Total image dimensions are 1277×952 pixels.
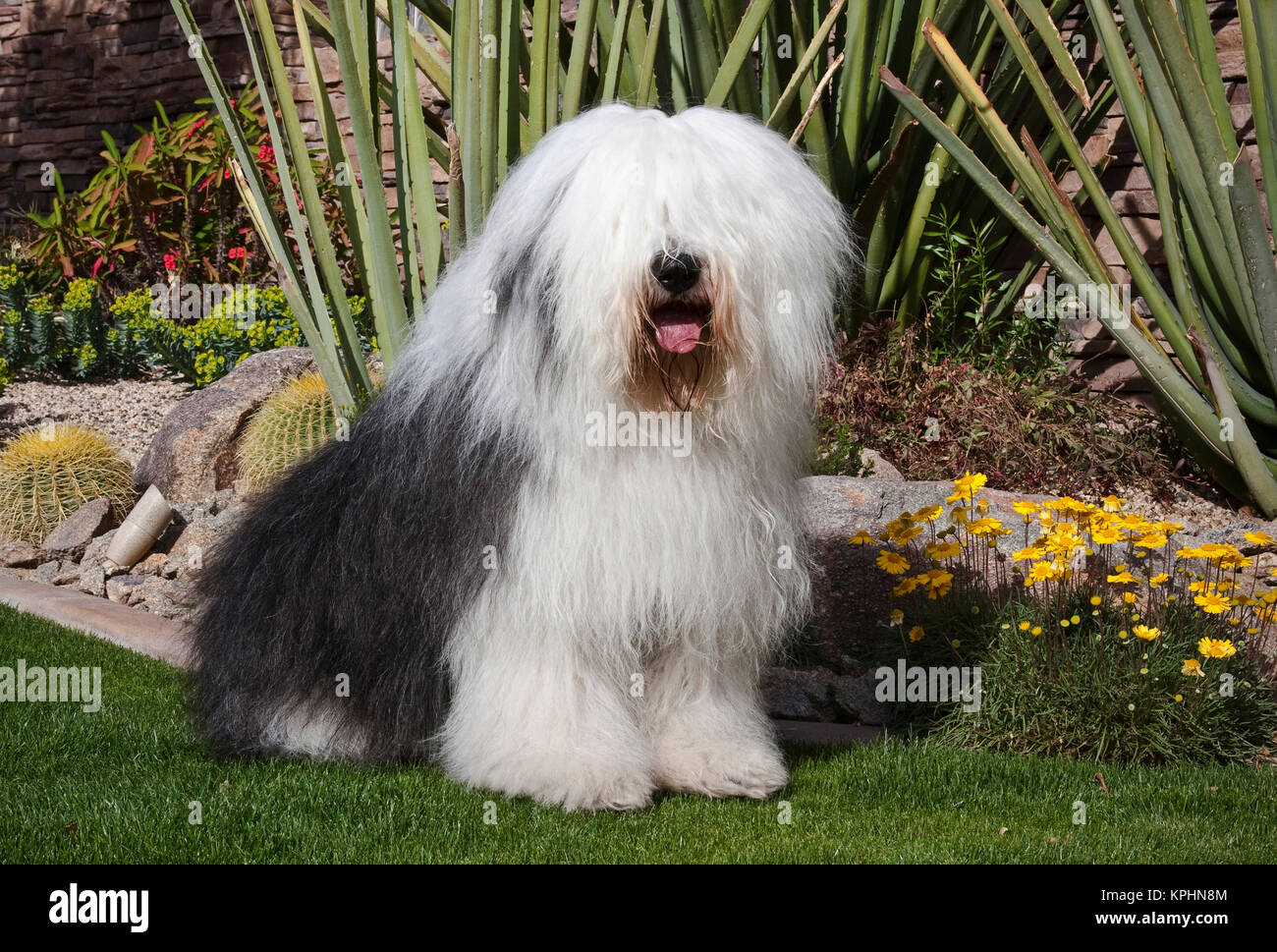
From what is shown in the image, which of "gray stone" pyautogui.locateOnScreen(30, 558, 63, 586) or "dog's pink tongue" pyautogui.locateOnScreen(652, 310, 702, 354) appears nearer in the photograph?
"dog's pink tongue" pyautogui.locateOnScreen(652, 310, 702, 354)

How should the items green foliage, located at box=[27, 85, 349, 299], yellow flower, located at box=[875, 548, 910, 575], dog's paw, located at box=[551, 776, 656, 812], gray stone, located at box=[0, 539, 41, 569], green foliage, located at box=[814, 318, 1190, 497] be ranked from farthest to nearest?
green foliage, located at box=[27, 85, 349, 299]
gray stone, located at box=[0, 539, 41, 569]
green foliage, located at box=[814, 318, 1190, 497]
yellow flower, located at box=[875, 548, 910, 575]
dog's paw, located at box=[551, 776, 656, 812]

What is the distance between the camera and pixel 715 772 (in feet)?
12.4

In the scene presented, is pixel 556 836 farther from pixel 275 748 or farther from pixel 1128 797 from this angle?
pixel 1128 797

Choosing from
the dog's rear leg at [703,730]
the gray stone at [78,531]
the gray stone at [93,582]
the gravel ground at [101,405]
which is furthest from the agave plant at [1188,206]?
the gravel ground at [101,405]

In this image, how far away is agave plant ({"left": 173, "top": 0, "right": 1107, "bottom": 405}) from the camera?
4953mm

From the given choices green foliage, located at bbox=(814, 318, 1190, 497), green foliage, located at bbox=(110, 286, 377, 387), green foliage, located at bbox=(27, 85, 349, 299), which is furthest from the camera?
green foliage, located at bbox=(27, 85, 349, 299)

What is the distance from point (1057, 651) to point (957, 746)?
465 mm

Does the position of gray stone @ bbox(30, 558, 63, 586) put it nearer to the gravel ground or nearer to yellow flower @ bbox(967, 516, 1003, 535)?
the gravel ground

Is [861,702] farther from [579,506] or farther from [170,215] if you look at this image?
[170,215]

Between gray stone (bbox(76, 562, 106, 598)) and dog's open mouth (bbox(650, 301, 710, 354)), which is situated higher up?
dog's open mouth (bbox(650, 301, 710, 354))

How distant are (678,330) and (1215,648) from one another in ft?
7.51

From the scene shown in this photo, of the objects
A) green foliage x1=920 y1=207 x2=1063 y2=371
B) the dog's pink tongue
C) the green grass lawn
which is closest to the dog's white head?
the dog's pink tongue

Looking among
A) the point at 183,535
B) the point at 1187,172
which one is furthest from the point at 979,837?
the point at 183,535

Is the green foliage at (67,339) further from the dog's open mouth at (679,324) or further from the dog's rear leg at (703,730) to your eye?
the dog's open mouth at (679,324)
